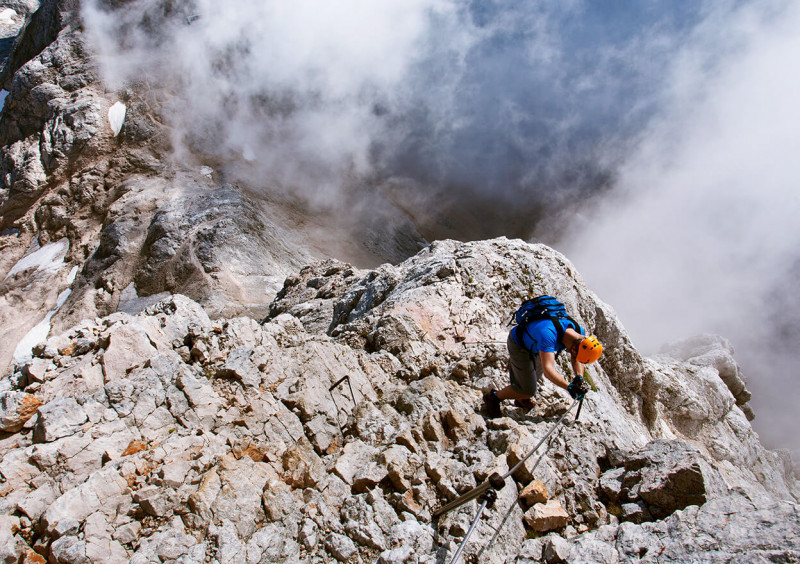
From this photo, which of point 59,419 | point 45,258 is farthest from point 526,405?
point 45,258

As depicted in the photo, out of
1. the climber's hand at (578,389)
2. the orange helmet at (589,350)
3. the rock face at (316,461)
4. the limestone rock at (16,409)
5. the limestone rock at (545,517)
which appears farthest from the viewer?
the climber's hand at (578,389)

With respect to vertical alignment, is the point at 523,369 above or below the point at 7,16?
below

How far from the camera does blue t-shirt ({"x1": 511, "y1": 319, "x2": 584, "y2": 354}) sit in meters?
7.43

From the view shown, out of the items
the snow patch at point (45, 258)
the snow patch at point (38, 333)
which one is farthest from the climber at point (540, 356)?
the snow patch at point (45, 258)

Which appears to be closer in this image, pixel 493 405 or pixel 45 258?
pixel 493 405

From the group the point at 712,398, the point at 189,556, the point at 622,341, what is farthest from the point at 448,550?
the point at 712,398

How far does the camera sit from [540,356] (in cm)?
728

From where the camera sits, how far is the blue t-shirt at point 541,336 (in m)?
7.43

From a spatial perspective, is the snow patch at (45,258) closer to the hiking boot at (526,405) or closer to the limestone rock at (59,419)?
the limestone rock at (59,419)

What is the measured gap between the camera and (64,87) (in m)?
57.1

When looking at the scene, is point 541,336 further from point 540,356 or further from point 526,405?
point 526,405

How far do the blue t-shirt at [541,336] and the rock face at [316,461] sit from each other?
136 centimetres

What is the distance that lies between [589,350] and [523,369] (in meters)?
1.23

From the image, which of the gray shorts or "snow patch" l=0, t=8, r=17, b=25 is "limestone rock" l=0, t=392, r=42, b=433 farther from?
"snow patch" l=0, t=8, r=17, b=25
